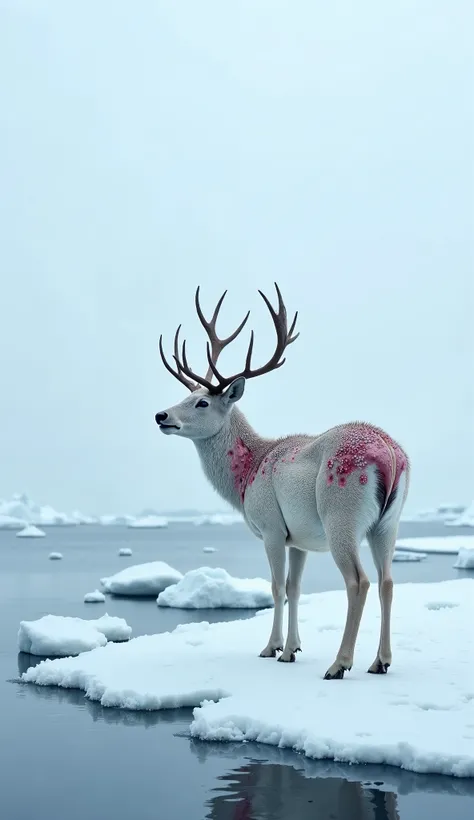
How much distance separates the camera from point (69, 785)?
5.48 m

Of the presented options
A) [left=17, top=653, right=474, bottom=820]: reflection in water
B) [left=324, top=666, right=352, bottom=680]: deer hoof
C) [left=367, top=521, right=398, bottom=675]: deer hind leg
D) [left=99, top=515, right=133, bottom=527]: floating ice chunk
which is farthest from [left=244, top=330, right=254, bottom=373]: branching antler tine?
[left=99, top=515, right=133, bottom=527]: floating ice chunk

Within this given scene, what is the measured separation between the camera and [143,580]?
18844 millimetres

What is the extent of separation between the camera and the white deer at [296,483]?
Answer: 288 inches

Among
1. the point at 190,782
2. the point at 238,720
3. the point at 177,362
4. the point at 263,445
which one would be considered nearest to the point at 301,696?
the point at 238,720

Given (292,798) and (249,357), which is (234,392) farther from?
(292,798)

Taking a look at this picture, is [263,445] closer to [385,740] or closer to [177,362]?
[177,362]

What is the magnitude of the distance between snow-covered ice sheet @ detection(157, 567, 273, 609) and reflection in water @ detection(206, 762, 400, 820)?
10.0 m

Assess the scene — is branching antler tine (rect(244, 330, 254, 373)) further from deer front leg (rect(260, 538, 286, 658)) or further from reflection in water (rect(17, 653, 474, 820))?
reflection in water (rect(17, 653, 474, 820))

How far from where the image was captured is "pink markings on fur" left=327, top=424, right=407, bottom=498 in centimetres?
734

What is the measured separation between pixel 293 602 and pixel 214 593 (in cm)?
739

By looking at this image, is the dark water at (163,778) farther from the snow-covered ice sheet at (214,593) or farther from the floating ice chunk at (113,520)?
the floating ice chunk at (113,520)

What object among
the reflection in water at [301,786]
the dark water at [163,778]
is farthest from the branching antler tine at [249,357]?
the reflection in water at [301,786]

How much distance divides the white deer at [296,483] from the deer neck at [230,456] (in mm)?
10

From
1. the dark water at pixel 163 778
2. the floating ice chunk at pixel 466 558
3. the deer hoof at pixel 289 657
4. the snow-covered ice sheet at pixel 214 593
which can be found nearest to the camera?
the dark water at pixel 163 778
